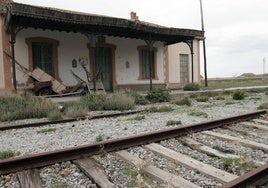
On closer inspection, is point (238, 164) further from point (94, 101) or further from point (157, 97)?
point (157, 97)

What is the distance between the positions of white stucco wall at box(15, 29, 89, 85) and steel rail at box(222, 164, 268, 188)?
502 inches

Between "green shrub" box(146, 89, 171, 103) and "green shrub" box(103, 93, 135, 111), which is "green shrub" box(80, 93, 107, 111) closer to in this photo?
"green shrub" box(103, 93, 135, 111)

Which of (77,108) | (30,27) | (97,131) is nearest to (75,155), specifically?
(97,131)

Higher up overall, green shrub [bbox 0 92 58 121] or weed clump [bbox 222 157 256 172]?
green shrub [bbox 0 92 58 121]

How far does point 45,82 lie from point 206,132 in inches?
389

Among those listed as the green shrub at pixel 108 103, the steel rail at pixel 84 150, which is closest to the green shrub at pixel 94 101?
the green shrub at pixel 108 103

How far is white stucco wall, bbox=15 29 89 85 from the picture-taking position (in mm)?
14336

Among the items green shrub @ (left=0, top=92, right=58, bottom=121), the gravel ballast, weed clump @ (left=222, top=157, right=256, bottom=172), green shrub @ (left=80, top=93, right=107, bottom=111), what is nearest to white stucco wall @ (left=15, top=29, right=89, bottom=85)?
green shrub @ (left=0, top=92, right=58, bottom=121)

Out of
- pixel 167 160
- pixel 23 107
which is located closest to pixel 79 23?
pixel 23 107

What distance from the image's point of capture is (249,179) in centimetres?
315

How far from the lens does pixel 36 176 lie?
3422 mm

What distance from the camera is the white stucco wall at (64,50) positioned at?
14.3 meters

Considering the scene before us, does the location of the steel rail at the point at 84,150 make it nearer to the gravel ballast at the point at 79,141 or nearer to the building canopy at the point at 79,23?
the gravel ballast at the point at 79,141

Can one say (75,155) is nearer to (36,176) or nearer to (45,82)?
(36,176)
